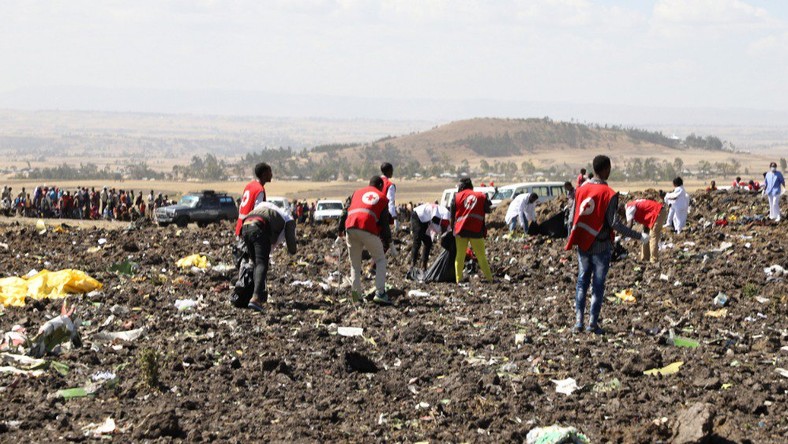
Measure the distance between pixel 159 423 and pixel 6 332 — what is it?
3927mm

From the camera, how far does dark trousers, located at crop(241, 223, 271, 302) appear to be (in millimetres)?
11531

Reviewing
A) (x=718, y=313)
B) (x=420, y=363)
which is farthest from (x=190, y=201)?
(x=420, y=363)

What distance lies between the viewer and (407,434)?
6906 millimetres

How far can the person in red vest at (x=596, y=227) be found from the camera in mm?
10023

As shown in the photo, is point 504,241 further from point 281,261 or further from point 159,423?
point 159,423

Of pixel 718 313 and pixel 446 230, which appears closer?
pixel 718 313

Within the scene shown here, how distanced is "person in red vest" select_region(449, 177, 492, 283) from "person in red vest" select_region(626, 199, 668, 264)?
3.62 meters

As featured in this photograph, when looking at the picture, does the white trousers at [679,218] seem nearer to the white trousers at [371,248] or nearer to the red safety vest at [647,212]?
the red safety vest at [647,212]

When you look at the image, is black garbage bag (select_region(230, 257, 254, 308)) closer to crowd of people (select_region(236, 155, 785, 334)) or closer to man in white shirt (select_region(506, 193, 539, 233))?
crowd of people (select_region(236, 155, 785, 334))

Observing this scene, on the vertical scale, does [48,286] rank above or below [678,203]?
below

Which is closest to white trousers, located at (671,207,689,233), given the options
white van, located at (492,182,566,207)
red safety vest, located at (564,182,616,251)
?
red safety vest, located at (564,182,616,251)

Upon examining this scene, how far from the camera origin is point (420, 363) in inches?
350

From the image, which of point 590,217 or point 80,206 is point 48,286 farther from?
point 80,206

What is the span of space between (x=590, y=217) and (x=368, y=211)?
2.93 metres
